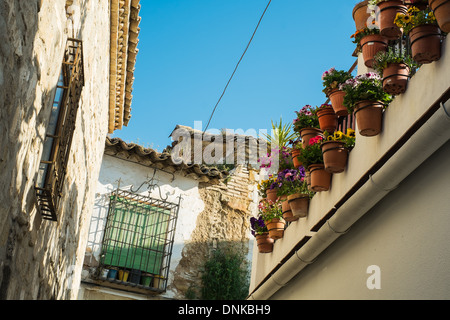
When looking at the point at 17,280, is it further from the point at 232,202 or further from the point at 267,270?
the point at 232,202

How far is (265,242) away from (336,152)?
2.70m

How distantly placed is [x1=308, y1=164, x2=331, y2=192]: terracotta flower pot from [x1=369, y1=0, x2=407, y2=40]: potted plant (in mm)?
1394

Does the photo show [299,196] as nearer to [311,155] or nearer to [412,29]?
[311,155]

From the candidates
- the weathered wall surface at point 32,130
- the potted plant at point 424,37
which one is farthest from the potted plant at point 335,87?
the weathered wall surface at point 32,130

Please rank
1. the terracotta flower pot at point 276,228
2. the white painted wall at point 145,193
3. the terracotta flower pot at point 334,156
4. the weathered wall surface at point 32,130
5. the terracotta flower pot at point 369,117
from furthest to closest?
the white painted wall at point 145,193
the terracotta flower pot at point 276,228
the terracotta flower pot at point 334,156
the terracotta flower pot at point 369,117
the weathered wall surface at point 32,130

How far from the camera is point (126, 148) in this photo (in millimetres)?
11758

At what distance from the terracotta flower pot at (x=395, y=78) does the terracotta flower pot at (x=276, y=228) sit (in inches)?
123

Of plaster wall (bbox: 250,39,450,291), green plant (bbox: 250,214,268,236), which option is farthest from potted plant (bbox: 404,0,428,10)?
green plant (bbox: 250,214,268,236)

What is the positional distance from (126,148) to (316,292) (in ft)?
21.8

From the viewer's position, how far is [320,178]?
18.3 feet

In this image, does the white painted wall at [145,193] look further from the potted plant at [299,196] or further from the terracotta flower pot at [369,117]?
the terracotta flower pot at [369,117]

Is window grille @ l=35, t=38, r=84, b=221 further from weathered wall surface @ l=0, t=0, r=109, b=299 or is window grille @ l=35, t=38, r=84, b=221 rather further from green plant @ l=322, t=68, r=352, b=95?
green plant @ l=322, t=68, r=352, b=95

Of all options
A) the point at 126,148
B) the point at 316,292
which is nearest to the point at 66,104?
the point at 316,292

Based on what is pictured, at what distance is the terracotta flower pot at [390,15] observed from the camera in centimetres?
470
